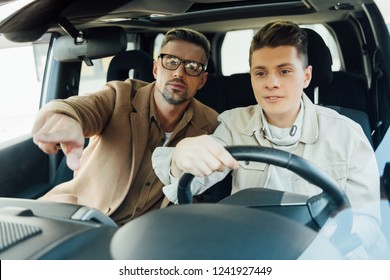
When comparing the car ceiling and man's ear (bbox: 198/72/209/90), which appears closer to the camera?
the car ceiling

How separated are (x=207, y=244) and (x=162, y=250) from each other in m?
0.08

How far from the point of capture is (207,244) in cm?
80

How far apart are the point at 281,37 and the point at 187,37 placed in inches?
9.6

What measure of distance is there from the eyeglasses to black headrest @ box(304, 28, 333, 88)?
0.93 ft

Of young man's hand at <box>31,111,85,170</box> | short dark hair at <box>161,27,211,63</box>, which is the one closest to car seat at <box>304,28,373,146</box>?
short dark hair at <box>161,27,211,63</box>

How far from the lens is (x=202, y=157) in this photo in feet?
3.28

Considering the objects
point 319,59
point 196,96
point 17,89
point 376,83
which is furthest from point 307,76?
point 17,89

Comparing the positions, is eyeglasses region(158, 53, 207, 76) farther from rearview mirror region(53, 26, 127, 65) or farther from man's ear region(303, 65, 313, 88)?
man's ear region(303, 65, 313, 88)

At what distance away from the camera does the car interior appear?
0.84 metres

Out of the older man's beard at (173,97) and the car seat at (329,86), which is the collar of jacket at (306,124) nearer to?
the car seat at (329,86)

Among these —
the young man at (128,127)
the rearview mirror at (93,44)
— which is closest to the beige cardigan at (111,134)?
the young man at (128,127)

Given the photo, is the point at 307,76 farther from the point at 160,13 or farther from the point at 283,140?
the point at 160,13

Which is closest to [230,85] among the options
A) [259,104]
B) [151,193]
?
[259,104]
